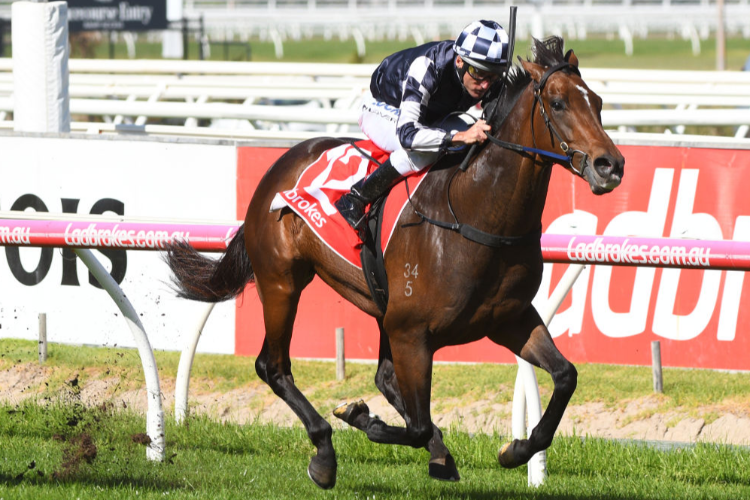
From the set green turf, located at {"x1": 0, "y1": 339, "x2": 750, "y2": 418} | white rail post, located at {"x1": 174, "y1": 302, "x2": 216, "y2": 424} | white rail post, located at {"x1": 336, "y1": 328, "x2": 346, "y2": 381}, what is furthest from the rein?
white rail post, located at {"x1": 336, "y1": 328, "x2": 346, "y2": 381}

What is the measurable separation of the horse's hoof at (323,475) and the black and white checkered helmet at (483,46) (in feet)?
5.79

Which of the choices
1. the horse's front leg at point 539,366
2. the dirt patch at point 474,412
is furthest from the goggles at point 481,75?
the dirt patch at point 474,412

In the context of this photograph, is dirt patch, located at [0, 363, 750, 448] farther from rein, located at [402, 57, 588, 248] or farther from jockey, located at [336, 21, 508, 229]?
rein, located at [402, 57, 588, 248]

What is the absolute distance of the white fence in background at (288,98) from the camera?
8.59 meters

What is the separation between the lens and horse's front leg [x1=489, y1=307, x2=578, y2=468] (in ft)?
13.5

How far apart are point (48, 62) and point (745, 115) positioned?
529 centimetres

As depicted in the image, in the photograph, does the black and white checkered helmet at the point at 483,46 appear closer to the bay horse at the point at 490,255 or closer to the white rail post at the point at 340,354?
the bay horse at the point at 490,255

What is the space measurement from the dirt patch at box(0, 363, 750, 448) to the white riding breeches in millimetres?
2143

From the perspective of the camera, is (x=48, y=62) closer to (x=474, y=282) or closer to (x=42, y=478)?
(x=42, y=478)

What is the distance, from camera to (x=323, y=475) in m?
4.52

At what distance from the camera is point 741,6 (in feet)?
143

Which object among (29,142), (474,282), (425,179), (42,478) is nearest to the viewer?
(474,282)

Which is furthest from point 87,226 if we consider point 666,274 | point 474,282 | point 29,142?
point 666,274

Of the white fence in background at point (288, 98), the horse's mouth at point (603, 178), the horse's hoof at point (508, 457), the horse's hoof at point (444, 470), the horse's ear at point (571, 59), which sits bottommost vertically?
the horse's hoof at point (444, 470)
